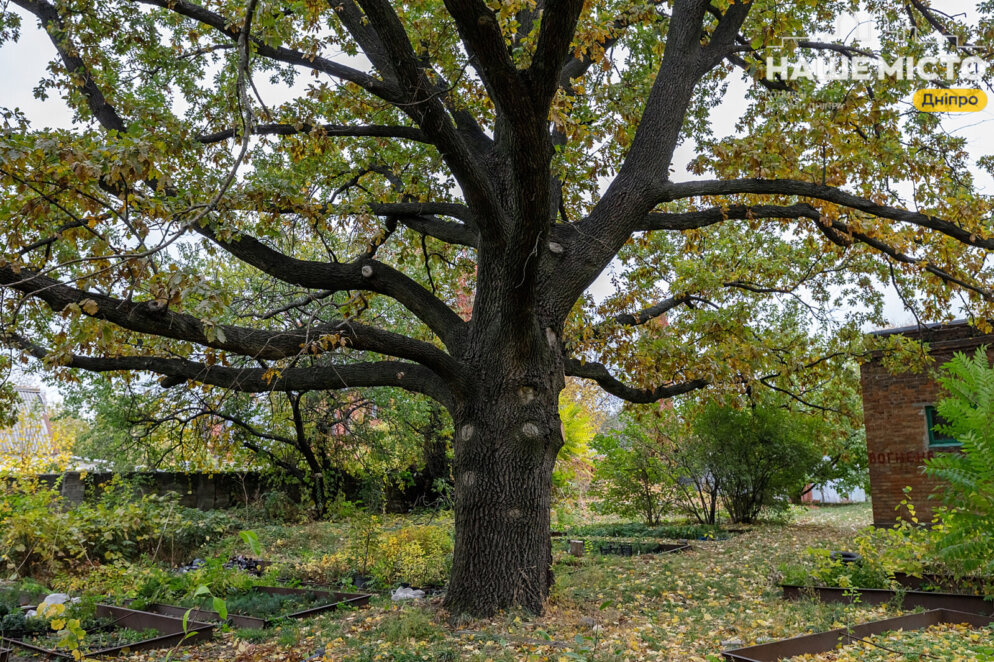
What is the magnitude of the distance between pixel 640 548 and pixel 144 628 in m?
7.35

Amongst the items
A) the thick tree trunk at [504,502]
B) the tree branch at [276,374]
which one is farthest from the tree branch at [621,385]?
the tree branch at [276,374]

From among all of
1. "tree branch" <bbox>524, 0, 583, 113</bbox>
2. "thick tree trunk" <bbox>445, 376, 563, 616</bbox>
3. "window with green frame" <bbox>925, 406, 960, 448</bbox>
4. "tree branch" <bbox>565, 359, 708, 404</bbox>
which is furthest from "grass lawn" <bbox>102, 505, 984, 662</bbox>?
"window with green frame" <bbox>925, 406, 960, 448</bbox>

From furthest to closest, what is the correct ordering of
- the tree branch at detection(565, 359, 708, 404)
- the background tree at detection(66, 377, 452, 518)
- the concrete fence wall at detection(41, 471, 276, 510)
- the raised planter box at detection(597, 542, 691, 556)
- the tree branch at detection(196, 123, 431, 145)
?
the background tree at detection(66, 377, 452, 518) → the concrete fence wall at detection(41, 471, 276, 510) → the raised planter box at detection(597, 542, 691, 556) → the tree branch at detection(565, 359, 708, 404) → the tree branch at detection(196, 123, 431, 145)

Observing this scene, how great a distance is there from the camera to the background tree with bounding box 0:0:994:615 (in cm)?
484

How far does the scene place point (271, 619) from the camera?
592 centimetres

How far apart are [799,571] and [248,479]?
12.1m

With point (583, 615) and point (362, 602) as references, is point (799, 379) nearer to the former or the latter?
point (583, 615)

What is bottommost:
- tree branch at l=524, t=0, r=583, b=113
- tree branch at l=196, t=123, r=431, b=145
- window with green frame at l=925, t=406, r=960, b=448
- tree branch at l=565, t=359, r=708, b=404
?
window with green frame at l=925, t=406, r=960, b=448

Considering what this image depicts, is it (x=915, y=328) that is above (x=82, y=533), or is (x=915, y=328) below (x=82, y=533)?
above

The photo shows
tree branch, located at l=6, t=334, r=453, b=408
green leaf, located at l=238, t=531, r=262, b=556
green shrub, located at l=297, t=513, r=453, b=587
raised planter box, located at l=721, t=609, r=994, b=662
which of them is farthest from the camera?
green shrub, located at l=297, t=513, r=453, b=587

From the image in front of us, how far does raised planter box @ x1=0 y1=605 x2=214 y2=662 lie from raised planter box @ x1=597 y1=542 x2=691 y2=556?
6643 mm

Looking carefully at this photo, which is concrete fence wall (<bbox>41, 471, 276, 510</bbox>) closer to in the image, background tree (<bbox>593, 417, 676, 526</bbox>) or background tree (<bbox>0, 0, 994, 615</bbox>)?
background tree (<bbox>0, 0, 994, 615</bbox>)

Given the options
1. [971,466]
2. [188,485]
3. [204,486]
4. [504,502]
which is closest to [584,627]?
[504,502]

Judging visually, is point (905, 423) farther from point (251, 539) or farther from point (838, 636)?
point (251, 539)
